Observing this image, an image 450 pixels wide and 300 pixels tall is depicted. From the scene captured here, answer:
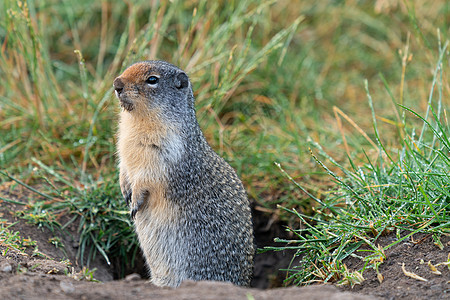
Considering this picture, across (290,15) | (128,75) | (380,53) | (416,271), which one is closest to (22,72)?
(128,75)

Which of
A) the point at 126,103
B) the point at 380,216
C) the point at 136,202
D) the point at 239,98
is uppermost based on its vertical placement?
the point at 126,103

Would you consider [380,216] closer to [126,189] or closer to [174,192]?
[174,192]

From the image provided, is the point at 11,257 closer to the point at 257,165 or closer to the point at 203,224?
the point at 203,224

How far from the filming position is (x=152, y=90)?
3838mm

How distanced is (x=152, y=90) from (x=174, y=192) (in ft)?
2.40

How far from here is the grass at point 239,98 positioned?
14.8ft

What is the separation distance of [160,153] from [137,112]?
33 centimetres

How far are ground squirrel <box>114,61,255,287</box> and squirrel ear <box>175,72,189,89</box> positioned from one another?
5 centimetres

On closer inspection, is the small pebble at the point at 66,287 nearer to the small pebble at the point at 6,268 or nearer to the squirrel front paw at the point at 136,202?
the small pebble at the point at 6,268

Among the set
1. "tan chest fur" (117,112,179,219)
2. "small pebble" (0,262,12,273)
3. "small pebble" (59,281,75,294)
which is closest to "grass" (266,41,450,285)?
"tan chest fur" (117,112,179,219)

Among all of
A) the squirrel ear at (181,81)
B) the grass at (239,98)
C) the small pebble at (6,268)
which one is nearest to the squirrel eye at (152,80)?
the squirrel ear at (181,81)

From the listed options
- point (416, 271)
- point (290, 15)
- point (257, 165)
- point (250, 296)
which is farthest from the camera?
point (290, 15)

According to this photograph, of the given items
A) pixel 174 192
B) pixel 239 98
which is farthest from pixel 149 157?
pixel 239 98

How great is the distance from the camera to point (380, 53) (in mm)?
7480
